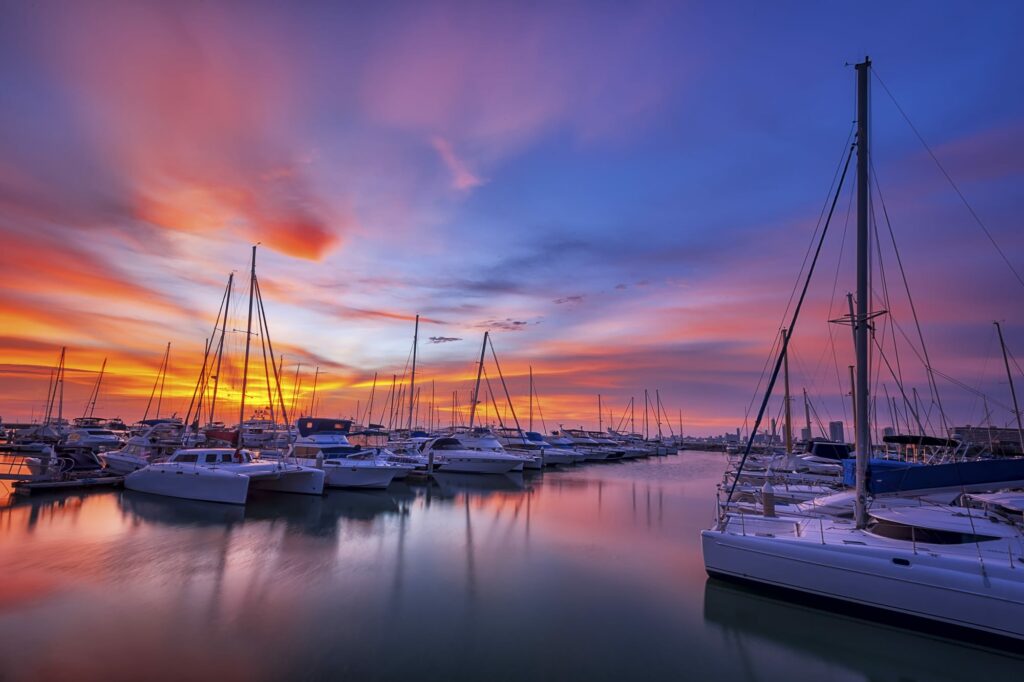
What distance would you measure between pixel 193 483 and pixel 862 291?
3001cm

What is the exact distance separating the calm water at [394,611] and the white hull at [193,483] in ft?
8.53

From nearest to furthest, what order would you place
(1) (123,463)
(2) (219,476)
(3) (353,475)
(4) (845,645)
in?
(4) (845,645), (2) (219,476), (3) (353,475), (1) (123,463)

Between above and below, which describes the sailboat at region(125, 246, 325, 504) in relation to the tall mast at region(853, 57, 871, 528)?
below

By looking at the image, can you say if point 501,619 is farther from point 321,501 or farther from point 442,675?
point 321,501

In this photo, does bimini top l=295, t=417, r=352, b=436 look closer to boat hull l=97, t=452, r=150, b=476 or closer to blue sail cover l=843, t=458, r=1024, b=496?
boat hull l=97, t=452, r=150, b=476

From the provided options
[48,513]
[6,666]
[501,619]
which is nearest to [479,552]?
[501,619]

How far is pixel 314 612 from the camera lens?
11.3 metres

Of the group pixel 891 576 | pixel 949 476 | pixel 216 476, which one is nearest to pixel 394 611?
pixel 891 576

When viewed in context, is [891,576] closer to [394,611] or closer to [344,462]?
[394,611]

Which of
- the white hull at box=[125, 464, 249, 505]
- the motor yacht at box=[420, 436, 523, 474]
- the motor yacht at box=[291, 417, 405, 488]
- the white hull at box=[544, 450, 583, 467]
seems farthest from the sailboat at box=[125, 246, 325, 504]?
the white hull at box=[544, 450, 583, 467]

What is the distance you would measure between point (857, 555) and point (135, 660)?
50.9ft

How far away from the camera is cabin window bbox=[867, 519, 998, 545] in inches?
437

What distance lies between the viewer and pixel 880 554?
36.7ft

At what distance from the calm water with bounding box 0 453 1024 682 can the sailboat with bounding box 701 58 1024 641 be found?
66cm
